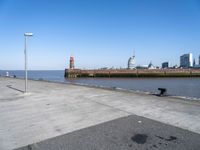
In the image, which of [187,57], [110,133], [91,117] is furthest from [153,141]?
[187,57]

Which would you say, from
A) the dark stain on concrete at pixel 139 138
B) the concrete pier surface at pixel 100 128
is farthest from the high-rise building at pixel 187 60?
the dark stain on concrete at pixel 139 138

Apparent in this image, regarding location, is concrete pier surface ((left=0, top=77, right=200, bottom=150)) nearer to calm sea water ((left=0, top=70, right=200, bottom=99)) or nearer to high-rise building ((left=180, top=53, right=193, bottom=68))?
calm sea water ((left=0, top=70, right=200, bottom=99))

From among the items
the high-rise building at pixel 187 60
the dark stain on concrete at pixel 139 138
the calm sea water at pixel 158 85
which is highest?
the high-rise building at pixel 187 60

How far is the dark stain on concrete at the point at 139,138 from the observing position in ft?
14.9

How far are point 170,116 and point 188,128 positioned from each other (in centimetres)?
123

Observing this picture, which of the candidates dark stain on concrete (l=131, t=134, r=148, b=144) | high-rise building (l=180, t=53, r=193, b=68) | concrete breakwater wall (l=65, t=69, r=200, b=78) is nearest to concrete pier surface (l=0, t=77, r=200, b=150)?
dark stain on concrete (l=131, t=134, r=148, b=144)

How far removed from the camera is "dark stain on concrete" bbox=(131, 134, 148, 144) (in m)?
4.55

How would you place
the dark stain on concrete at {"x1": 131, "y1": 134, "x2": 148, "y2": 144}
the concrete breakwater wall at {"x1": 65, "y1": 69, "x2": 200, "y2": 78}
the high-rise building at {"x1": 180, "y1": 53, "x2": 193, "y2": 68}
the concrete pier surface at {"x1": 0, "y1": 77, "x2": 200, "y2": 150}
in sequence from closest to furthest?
1. the concrete pier surface at {"x1": 0, "y1": 77, "x2": 200, "y2": 150}
2. the dark stain on concrete at {"x1": 131, "y1": 134, "x2": 148, "y2": 144}
3. the concrete breakwater wall at {"x1": 65, "y1": 69, "x2": 200, "y2": 78}
4. the high-rise building at {"x1": 180, "y1": 53, "x2": 193, "y2": 68}

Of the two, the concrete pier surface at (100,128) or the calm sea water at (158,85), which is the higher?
the concrete pier surface at (100,128)

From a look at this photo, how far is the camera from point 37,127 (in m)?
5.67

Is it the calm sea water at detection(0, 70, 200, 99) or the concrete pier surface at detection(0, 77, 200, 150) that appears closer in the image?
the concrete pier surface at detection(0, 77, 200, 150)

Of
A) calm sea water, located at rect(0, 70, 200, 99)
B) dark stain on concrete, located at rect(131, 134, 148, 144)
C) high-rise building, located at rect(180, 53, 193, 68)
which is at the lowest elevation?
calm sea water, located at rect(0, 70, 200, 99)

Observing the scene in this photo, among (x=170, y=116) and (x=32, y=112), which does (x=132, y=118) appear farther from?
(x=32, y=112)

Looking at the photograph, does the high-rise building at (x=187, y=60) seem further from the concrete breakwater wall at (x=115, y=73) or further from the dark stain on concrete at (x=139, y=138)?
the dark stain on concrete at (x=139, y=138)
